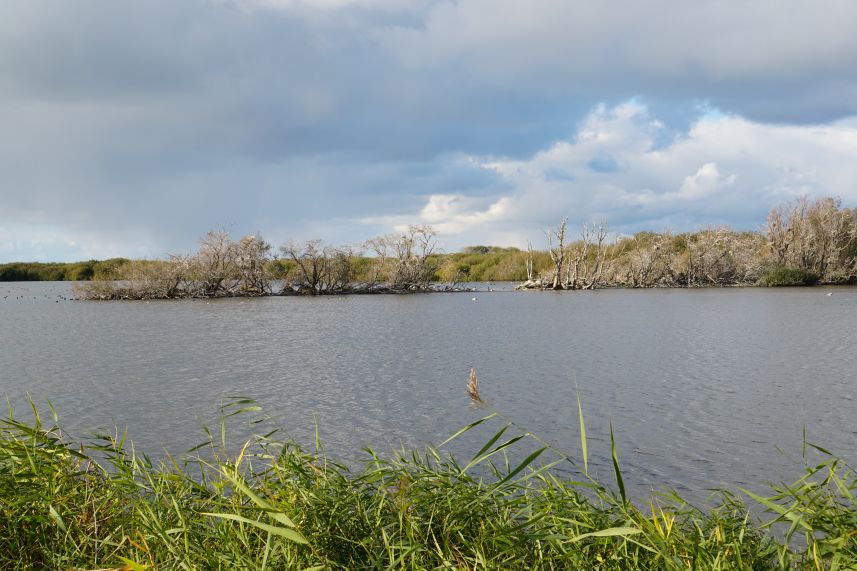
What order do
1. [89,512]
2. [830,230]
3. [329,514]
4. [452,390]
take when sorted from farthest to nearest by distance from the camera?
[830,230], [452,390], [89,512], [329,514]

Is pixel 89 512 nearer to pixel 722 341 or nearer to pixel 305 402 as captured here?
pixel 305 402

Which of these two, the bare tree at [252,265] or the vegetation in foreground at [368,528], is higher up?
the bare tree at [252,265]

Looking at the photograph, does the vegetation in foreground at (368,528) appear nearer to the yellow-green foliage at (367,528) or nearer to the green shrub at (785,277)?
the yellow-green foliage at (367,528)

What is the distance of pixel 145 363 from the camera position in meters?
17.0

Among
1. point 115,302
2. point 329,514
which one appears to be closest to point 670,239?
→ point 115,302

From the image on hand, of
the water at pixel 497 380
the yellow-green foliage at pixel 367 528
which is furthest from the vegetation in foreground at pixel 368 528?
the water at pixel 497 380

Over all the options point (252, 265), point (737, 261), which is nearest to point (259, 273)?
point (252, 265)

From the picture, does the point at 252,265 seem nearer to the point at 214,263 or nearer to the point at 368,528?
the point at 214,263

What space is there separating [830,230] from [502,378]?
6037 centimetres

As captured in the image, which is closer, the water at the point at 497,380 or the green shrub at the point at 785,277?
the water at the point at 497,380

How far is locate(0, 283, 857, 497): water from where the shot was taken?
9.05 metres

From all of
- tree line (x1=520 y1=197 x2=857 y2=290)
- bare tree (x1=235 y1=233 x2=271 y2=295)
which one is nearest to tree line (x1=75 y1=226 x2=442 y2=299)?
bare tree (x1=235 y1=233 x2=271 y2=295)

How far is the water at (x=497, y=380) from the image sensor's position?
29.7 ft

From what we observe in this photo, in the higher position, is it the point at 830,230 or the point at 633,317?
the point at 830,230
